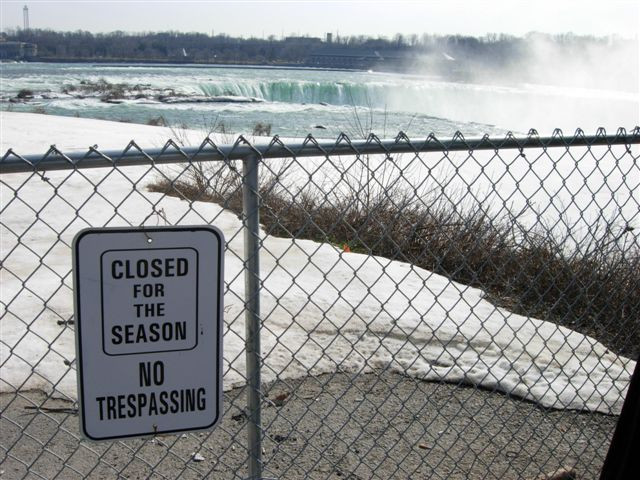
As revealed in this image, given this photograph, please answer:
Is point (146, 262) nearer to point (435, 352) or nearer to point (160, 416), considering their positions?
point (160, 416)

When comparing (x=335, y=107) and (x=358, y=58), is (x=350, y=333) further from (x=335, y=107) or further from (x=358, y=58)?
(x=358, y=58)

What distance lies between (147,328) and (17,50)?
108 metres

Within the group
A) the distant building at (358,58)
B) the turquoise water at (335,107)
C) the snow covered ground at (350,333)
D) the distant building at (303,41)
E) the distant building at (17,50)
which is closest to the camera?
the snow covered ground at (350,333)

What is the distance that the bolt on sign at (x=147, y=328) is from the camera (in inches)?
79.5

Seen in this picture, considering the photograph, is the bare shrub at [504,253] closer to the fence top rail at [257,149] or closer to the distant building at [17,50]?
the fence top rail at [257,149]

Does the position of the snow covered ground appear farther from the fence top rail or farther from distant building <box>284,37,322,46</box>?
distant building <box>284,37,322,46</box>

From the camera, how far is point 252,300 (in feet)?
7.79

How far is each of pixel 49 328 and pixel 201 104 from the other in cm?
3579

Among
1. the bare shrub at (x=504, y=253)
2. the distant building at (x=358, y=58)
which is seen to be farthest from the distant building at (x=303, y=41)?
the bare shrub at (x=504, y=253)

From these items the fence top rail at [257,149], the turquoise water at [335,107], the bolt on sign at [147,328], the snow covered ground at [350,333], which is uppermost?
the fence top rail at [257,149]

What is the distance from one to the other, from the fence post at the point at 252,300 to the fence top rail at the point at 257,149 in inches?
3.6

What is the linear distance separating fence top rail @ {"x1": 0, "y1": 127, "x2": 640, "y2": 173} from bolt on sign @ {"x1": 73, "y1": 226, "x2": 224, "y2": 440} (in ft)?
0.80

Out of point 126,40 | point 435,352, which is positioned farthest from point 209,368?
point 126,40

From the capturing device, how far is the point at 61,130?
18.0 metres
